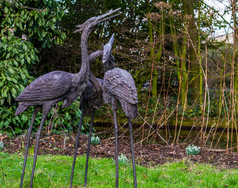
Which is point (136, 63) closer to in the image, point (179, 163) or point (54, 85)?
point (179, 163)

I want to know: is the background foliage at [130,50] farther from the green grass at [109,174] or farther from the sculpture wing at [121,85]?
the sculpture wing at [121,85]

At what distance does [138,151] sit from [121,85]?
3217mm

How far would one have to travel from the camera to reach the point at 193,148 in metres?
5.16

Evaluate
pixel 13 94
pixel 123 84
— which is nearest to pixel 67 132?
pixel 13 94

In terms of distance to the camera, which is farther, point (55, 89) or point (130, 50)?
point (130, 50)

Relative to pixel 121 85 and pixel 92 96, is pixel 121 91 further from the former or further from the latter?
pixel 92 96

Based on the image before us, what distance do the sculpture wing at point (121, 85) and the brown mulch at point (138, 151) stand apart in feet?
8.19

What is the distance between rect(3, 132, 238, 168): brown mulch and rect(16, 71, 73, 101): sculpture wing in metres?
2.56

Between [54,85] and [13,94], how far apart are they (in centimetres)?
367

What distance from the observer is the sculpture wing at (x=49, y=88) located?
2.68 meters

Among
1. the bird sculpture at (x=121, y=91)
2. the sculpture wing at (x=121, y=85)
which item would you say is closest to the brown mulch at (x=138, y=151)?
the bird sculpture at (x=121, y=91)

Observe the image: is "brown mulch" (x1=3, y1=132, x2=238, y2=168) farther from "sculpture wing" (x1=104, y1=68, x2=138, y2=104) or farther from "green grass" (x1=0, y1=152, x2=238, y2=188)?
"sculpture wing" (x1=104, y1=68, x2=138, y2=104)

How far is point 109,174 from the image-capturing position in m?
3.95

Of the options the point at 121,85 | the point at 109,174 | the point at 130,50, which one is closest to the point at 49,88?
the point at 121,85
